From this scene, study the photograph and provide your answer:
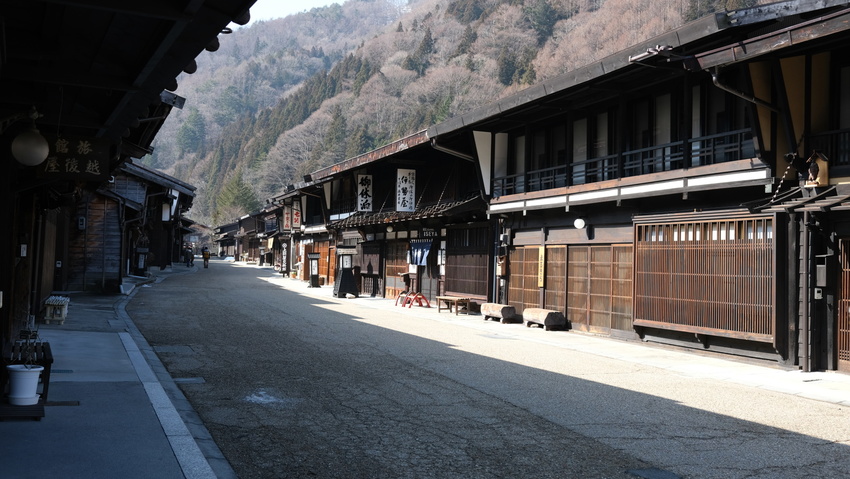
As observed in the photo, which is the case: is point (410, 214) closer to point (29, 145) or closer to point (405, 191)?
point (405, 191)

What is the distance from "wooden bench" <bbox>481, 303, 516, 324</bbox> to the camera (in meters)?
21.5

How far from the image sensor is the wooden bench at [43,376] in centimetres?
712

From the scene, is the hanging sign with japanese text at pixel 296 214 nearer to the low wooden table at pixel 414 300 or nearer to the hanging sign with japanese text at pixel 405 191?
the hanging sign with japanese text at pixel 405 191

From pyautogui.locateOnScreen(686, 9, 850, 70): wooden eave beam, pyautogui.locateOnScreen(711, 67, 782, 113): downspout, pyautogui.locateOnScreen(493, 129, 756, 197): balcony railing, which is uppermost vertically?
pyautogui.locateOnScreen(686, 9, 850, 70): wooden eave beam

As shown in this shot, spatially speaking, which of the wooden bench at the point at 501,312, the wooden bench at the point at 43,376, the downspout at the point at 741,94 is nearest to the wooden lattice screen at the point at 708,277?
the downspout at the point at 741,94

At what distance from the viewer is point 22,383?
23.9 ft

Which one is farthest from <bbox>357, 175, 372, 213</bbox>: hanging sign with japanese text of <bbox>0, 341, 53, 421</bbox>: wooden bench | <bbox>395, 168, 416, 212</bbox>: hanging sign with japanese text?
<bbox>0, 341, 53, 421</bbox>: wooden bench

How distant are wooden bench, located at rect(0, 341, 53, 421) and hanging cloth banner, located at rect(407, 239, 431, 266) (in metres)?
20.6

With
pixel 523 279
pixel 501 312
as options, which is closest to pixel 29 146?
pixel 501 312

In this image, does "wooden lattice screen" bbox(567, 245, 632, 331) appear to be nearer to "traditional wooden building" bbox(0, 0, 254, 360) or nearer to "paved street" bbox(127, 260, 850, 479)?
"paved street" bbox(127, 260, 850, 479)

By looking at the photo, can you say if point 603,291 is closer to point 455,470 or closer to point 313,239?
point 455,470

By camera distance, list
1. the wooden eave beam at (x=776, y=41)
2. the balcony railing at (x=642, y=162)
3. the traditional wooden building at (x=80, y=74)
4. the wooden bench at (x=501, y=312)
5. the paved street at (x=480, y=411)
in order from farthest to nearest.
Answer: the wooden bench at (x=501, y=312) → the balcony railing at (x=642, y=162) → the wooden eave beam at (x=776, y=41) → the paved street at (x=480, y=411) → the traditional wooden building at (x=80, y=74)

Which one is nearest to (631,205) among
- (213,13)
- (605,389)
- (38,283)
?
(605,389)

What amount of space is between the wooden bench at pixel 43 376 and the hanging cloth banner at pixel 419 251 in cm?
2057
